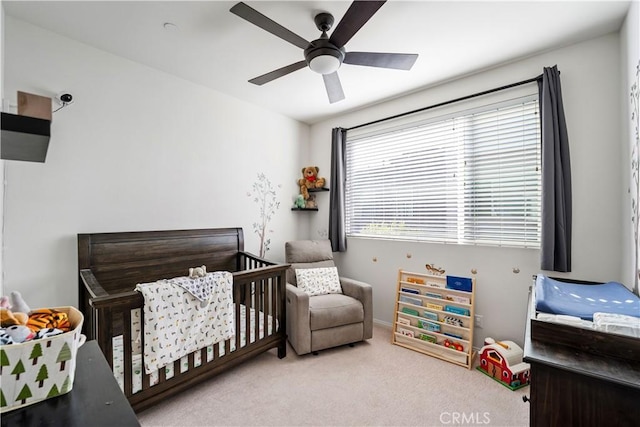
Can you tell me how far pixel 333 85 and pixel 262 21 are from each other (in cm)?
77

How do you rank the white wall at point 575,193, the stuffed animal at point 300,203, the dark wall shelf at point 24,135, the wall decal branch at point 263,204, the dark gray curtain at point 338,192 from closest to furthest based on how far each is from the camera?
1. the dark wall shelf at point 24,135
2. the white wall at point 575,193
3. the wall decal branch at point 263,204
4. the dark gray curtain at point 338,192
5. the stuffed animal at point 300,203

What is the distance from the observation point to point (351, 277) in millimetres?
3621

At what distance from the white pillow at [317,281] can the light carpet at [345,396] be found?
662 millimetres

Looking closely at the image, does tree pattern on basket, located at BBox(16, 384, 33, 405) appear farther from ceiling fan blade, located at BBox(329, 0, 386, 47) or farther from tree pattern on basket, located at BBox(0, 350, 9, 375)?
ceiling fan blade, located at BBox(329, 0, 386, 47)

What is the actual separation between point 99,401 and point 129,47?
2531mm

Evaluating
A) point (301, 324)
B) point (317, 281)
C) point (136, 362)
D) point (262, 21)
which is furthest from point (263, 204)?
point (262, 21)

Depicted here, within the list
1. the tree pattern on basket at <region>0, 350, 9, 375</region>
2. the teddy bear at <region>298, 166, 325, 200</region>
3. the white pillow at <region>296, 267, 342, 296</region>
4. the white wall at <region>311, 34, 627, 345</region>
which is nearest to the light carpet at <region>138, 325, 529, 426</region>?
the white pillow at <region>296, 267, 342, 296</region>

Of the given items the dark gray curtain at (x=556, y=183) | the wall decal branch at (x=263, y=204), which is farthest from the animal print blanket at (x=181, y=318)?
the dark gray curtain at (x=556, y=183)

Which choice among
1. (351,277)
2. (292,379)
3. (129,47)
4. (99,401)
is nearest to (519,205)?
(351,277)

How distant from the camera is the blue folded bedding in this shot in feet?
4.47

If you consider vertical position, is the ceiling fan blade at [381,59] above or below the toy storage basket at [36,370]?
above

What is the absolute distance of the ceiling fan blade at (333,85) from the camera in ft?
6.97

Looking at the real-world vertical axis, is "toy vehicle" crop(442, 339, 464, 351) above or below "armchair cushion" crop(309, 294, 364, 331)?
below

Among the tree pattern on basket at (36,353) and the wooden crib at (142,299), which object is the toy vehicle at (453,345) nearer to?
the wooden crib at (142,299)
